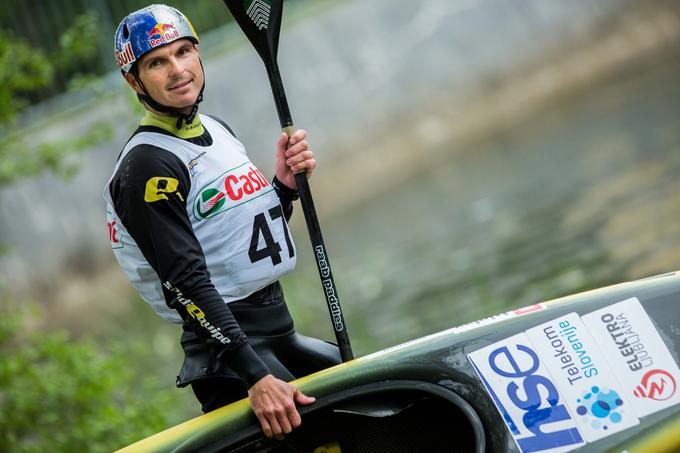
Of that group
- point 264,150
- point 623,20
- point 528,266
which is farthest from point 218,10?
point 528,266

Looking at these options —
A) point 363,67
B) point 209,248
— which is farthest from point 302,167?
point 363,67

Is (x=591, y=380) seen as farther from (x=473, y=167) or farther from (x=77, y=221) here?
(x=77, y=221)

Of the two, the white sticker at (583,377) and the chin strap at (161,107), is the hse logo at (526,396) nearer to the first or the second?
the white sticker at (583,377)

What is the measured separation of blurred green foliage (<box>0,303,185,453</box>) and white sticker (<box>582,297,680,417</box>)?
10.5 ft

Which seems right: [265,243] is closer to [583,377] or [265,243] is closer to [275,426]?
[275,426]

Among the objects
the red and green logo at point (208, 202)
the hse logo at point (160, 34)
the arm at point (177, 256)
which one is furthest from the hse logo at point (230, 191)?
the hse logo at point (160, 34)

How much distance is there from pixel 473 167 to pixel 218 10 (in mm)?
4180

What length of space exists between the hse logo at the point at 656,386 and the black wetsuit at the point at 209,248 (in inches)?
42.2

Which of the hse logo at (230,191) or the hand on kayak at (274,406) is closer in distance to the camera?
the hand on kayak at (274,406)

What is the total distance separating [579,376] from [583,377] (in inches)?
0.5

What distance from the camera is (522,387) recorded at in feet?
9.45

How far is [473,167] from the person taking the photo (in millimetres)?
11492

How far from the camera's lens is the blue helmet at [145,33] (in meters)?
3.01

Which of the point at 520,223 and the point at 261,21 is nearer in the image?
the point at 261,21
